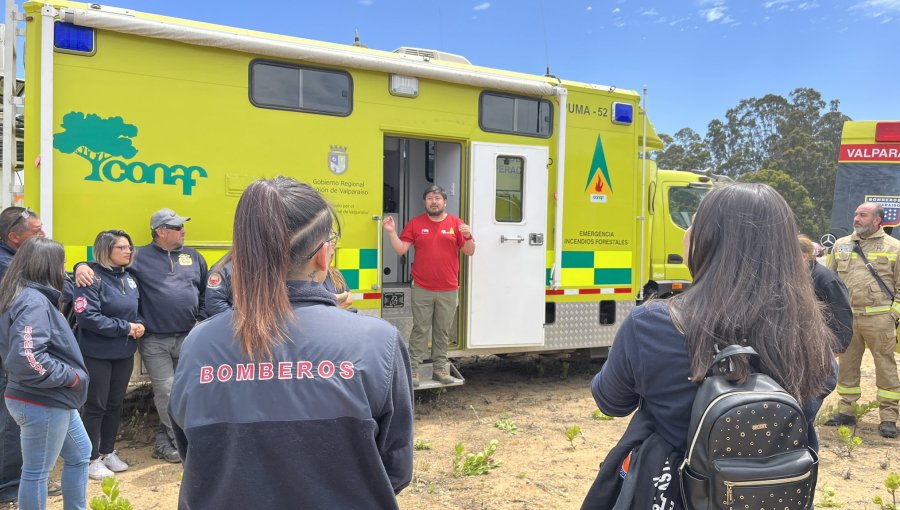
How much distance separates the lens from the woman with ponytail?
1376 mm

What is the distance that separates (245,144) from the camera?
16.2 ft

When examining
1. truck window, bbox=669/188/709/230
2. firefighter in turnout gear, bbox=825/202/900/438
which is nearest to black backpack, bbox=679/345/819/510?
firefighter in turnout gear, bbox=825/202/900/438

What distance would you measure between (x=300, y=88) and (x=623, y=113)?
3.27 meters

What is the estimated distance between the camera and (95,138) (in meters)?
4.46

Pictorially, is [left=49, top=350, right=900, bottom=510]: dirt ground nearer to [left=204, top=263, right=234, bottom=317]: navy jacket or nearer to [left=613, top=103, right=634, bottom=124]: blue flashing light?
[left=204, top=263, right=234, bottom=317]: navy jacket

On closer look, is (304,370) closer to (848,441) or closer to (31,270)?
(31,270)

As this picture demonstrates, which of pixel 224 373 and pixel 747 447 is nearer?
pixel 224 373

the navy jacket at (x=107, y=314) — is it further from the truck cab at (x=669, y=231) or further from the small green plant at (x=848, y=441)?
the truck cab at (x=669, y=231)

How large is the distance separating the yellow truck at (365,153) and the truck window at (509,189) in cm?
1

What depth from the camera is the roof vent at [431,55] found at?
5.79m

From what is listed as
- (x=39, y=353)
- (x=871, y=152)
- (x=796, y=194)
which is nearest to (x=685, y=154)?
(x=796, y=194)

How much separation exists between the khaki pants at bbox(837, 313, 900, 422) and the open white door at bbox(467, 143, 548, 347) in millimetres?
2606

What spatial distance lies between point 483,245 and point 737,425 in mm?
4510

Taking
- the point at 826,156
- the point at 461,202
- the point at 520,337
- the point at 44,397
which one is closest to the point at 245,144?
the point at 461,202
